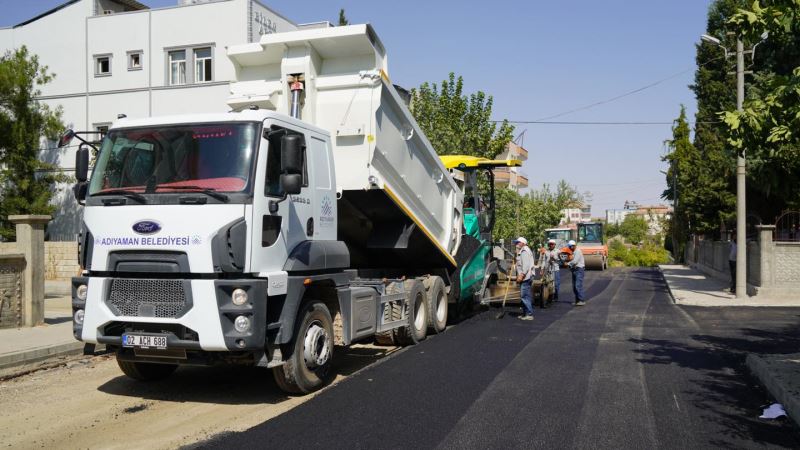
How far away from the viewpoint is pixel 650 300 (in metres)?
18.5

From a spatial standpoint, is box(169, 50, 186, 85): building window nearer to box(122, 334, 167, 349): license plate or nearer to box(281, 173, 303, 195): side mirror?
box(281, 173, 303, 195): side mirror

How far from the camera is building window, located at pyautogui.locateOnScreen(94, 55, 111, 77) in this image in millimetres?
25766

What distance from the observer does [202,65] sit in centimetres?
2450

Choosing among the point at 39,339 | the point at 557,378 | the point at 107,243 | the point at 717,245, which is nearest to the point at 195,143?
the point at 107,243

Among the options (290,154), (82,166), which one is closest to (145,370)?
(82,166)

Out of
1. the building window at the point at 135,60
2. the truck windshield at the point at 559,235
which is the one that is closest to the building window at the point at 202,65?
the building window at the point at 135,60

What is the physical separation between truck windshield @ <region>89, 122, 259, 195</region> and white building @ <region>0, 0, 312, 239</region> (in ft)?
57.2

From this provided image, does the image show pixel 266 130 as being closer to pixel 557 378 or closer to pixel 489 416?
pixel 489 416

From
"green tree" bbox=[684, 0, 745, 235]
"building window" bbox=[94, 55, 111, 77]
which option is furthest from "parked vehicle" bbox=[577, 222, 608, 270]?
"building window" bbox=[94, 55, 111, 77]

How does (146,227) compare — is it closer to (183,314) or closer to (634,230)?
(183,314)

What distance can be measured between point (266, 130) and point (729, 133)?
16.2 feet

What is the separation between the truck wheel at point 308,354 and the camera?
6.86m

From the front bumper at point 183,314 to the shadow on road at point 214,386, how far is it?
1028 millimetres

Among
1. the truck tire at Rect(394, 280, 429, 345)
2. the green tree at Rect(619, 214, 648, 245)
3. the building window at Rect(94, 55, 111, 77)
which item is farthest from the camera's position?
the green tree at Rect(619, 214, 648, 245)
